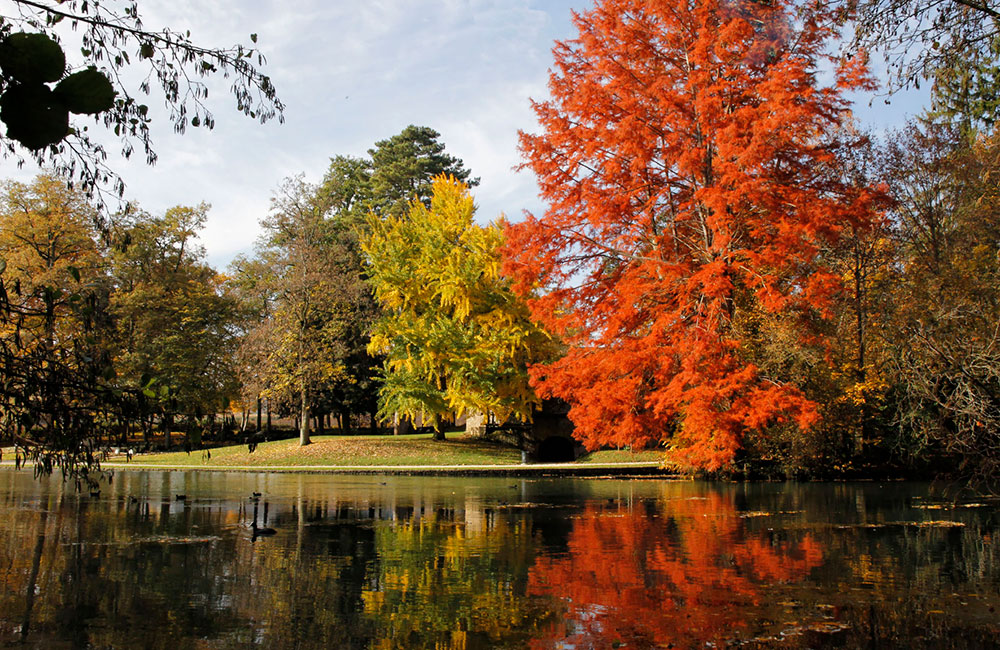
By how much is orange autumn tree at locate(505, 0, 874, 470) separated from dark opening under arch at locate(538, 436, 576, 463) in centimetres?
1392

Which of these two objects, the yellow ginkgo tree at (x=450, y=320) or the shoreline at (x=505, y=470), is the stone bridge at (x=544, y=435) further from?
the shoreline at (x=505, y=470)

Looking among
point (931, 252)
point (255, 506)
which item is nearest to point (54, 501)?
point (255, 506)

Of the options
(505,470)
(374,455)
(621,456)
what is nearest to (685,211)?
(505,470)

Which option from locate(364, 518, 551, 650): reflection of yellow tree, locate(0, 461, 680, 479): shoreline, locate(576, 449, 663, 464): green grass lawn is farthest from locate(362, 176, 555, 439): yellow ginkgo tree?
locate(364, 518, 551, 650): reflection of yellow tree

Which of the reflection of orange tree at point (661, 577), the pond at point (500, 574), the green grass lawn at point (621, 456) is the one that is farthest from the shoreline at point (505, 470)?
the reflection of orange tree at point (661, 577)

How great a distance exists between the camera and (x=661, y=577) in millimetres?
7715

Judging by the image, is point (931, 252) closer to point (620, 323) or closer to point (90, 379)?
point (620, 323)

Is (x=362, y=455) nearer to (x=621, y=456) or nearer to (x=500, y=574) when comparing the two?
(x=621, y=456)

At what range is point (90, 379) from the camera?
429 cm

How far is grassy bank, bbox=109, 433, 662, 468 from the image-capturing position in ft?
100

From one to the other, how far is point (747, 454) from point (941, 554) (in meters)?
14.1

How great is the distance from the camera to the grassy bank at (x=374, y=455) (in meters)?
30.5

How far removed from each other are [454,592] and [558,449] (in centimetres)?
2896

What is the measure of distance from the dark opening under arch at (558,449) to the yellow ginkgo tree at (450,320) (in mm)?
3864
